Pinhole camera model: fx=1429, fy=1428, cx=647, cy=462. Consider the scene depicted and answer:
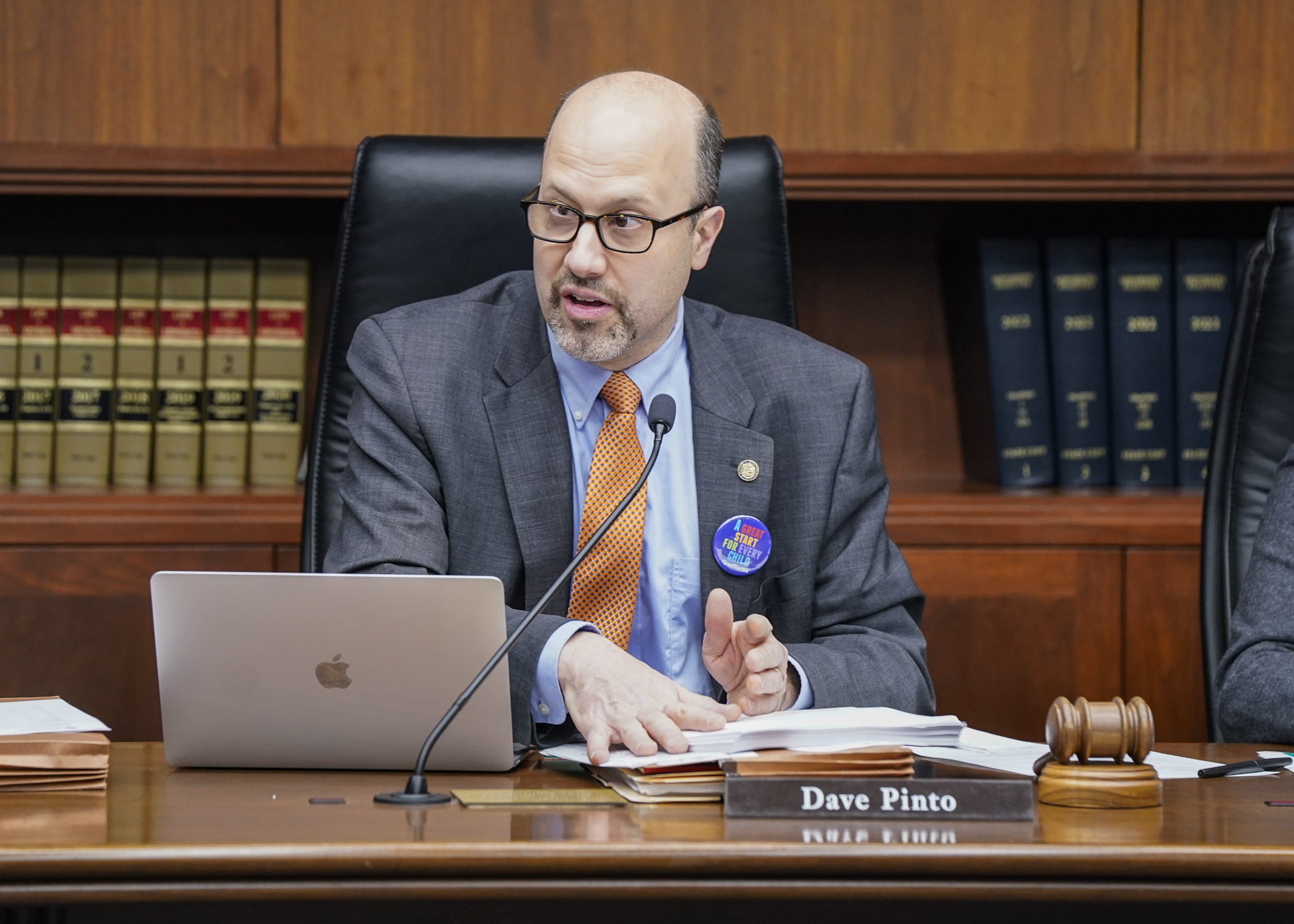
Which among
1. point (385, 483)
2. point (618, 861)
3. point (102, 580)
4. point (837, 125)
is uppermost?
point (837, 125)

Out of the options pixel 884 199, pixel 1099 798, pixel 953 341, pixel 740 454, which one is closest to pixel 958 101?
pixel 884 199

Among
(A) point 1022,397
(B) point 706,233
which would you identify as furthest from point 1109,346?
(B) point 706,233

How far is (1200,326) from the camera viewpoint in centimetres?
219

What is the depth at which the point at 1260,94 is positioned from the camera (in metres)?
2.18

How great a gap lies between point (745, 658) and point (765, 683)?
4 cm

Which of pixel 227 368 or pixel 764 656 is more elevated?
pixel 227 368

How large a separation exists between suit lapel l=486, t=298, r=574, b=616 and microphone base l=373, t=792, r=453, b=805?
0.51 m

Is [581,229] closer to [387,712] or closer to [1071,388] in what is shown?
[387,712]

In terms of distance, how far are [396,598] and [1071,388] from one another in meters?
1.47

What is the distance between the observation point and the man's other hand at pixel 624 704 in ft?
3.51

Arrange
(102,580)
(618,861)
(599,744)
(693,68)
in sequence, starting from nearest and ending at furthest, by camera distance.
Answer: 1. (618,861)
2. (599,744)
3. (102,580)
4. (693,68)

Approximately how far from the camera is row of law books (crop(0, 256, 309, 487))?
2.20m

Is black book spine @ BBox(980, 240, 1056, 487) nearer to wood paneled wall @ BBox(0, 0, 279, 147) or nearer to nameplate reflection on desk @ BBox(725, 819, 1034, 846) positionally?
wood paneled wall @ BBox(0, 0, 279, 147)

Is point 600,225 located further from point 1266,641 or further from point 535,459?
point 1266,641
